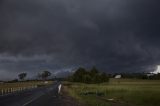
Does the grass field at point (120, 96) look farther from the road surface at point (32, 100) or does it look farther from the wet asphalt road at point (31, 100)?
the wet asphalt road at point (31, 100)

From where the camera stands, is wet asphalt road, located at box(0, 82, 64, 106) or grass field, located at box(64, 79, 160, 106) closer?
wet asphalt road, located at box(0, 82, 64, 106)

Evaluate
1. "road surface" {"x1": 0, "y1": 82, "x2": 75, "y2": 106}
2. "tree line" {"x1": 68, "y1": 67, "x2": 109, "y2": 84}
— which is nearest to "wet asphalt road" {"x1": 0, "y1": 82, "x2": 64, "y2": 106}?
"road surface" {"x1": 0, "y1": 82, "x2": 75, "y2": 106}

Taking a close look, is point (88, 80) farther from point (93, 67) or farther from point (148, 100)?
point (148, 100)

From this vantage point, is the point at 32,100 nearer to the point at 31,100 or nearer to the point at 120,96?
the point at 31,100

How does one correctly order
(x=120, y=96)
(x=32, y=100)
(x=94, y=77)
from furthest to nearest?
1. (x=94, y=77)
2. (x=120, y=96)
3. (x=32, y=100)

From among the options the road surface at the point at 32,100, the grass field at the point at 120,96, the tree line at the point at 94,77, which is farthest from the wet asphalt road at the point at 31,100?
the tree line at the point at 94,77

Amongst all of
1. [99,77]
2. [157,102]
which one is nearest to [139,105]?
[157,102]

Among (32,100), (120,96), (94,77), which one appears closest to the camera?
(32,100)

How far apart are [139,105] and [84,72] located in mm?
166234

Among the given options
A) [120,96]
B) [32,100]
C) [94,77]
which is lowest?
[120,96]

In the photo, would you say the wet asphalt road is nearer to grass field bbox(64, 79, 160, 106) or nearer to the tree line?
grass field bbox(64, 79, 160, 106)

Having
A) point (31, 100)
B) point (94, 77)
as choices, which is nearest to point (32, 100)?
point (31, 100)

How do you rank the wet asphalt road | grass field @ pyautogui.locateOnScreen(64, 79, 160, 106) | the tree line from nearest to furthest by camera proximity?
1. the wet asphalt road
2. grass field @ pyautogui.locateOnScreen(64, 79, 160, 106)
3. the tree line

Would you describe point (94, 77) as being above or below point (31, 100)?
above
